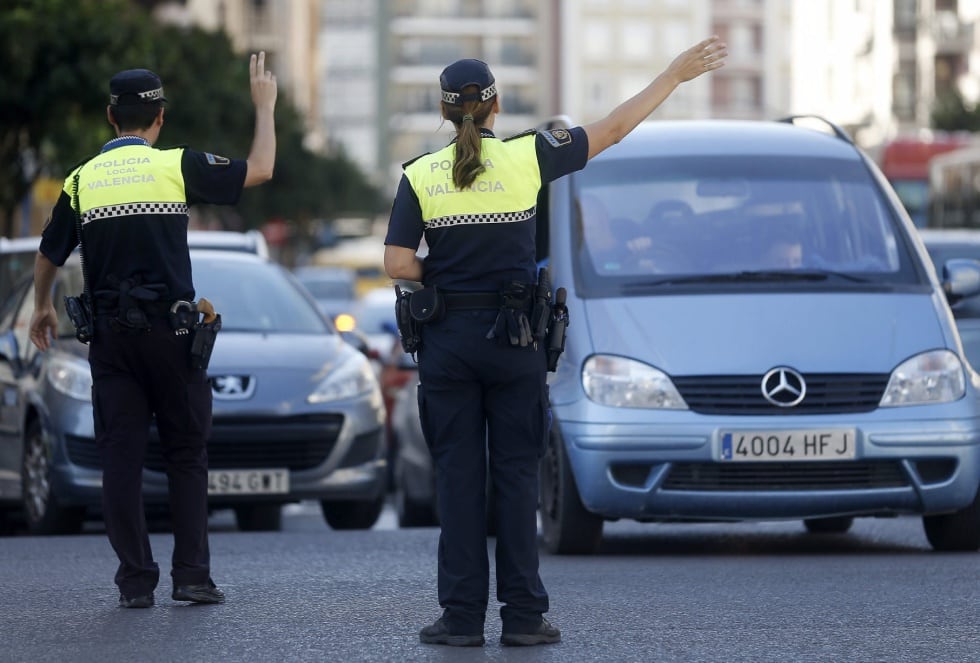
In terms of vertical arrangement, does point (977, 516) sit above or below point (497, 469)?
below

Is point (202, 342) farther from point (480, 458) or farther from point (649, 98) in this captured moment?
point (649, 98)

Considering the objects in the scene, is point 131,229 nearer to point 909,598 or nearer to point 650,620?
point 650,620

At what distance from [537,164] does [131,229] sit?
158cm

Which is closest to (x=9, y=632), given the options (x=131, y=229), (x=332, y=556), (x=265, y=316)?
(x=131, y=229)

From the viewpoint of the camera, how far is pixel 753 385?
363 inches

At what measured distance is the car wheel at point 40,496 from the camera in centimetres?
1155

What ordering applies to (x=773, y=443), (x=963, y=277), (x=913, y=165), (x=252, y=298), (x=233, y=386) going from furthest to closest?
(x=913, y=165), (x=252, y=298), (x=233, y=386), (x=963, y=277), (x=773, y=443)

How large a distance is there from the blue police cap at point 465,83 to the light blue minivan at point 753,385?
9.51ft

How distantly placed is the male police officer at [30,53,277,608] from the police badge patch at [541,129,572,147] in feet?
3.73

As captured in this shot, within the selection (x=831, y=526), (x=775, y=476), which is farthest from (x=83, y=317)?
(x=831, y=526)

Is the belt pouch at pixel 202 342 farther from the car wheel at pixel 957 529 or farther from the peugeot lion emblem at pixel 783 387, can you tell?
the car wheel at pixel 957 529

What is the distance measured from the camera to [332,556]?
9.58m

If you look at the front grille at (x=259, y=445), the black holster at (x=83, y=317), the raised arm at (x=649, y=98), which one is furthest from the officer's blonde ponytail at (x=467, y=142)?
the front grille at (x=259, y=445)

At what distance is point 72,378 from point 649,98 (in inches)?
208
